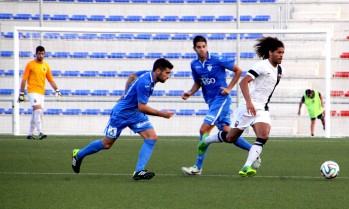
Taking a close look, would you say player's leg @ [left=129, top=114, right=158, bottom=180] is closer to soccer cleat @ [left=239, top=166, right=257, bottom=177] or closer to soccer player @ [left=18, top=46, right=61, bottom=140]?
soccer cleat @ [left=239, top=166, right=257, bottom=177]

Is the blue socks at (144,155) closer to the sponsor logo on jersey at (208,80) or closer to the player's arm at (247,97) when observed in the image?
the player's arm at (247,97)

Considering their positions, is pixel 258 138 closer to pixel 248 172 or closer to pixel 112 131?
pixel 248 172

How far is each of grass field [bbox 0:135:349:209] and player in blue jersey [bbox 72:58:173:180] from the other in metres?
0.35

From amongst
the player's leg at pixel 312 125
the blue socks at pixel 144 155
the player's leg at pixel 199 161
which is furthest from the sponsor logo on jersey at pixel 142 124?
the player's leg at pixel 312 125

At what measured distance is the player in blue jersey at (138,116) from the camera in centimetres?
1013

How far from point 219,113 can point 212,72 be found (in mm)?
580

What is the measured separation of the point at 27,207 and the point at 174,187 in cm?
232

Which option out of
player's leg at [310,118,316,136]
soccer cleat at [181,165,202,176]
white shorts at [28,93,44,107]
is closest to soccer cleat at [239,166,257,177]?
soccer cleat at [181,165,202,176]

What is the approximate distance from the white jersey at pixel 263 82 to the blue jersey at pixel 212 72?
1.13 metres

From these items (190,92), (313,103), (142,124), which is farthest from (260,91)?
(313,103)

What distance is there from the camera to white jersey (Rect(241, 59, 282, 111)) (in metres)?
10.7

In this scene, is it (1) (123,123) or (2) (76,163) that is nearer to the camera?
(1) (123,123)

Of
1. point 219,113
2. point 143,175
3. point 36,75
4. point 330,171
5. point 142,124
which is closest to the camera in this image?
point 143,175

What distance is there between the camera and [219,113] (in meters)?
11.9
